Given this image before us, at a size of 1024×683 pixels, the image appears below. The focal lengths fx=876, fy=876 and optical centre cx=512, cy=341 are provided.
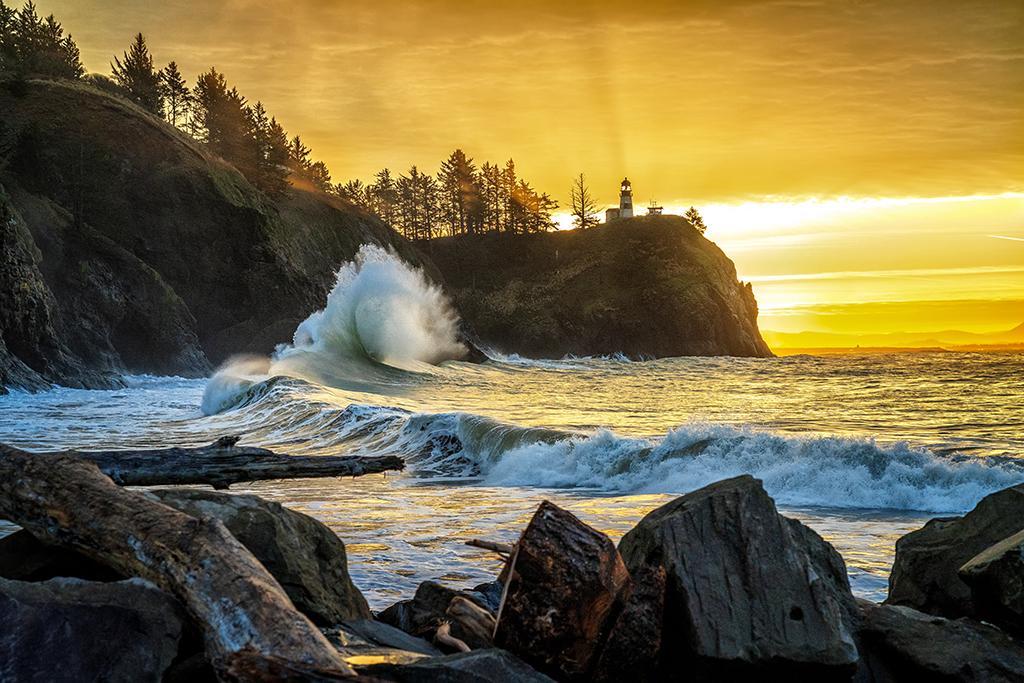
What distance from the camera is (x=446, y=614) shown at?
15.0 feet

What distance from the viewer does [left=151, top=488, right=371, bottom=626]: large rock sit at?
4.43 meters

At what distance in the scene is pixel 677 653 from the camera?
411cm

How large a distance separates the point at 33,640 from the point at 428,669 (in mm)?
1536

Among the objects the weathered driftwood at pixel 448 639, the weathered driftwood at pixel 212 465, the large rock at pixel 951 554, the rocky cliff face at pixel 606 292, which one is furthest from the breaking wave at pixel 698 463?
the rocky cliff face at pixel 606 292

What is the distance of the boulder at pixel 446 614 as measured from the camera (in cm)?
431

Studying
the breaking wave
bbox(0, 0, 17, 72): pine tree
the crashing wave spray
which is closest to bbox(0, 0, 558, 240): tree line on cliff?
bbox(0, 0, 17, 72): pine tree

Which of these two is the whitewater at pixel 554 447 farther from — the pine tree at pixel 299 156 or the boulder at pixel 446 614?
the pine tree at pixel 299 156

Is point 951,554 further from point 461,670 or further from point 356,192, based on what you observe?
point 356,192

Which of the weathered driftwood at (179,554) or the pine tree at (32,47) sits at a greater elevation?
the pine tree at (32,47)

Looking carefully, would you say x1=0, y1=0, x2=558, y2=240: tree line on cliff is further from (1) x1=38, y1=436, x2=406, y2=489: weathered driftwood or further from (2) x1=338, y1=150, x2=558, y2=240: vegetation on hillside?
(1) x1=38, y1=436, x2=406, y2=489: weathered driftwood

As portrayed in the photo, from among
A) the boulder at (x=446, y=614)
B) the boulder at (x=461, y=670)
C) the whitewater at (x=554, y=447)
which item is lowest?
the whitewater at (x=554, y=447)

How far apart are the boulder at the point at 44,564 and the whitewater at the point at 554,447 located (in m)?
2.15

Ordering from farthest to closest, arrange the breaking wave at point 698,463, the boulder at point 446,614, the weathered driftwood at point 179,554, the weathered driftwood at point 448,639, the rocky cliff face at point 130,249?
the rocky cliff face at point 130,249 < the breaking wave at point 698,463 < the boulder at point 446,614 < the weathered driftwood at point 448,639 < the weathered driftwood at point 179,554

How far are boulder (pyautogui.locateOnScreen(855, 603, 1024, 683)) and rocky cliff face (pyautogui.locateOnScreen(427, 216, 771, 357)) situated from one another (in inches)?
3896
